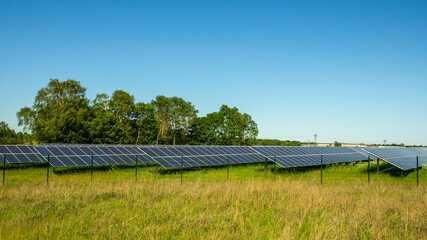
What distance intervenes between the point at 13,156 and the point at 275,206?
24.7 metres

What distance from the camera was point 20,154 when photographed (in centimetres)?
2853

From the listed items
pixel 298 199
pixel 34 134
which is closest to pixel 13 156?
pixel 298 199

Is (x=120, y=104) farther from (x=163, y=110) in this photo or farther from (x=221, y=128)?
(x=221, y=128)

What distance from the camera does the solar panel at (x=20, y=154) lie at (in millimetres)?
26836

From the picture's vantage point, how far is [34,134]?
56875 mm

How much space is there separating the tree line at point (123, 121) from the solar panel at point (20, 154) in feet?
81.2

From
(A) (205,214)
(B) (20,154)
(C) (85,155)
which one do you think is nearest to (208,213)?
(A) (205,214)

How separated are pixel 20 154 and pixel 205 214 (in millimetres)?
24883

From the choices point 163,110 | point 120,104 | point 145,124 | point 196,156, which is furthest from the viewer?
point 163,110

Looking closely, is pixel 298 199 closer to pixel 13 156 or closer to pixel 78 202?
pixel 78 202

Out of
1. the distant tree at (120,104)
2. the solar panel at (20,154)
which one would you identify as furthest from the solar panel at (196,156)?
the distant tree at (120,104)

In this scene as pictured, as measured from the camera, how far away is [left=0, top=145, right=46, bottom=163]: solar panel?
2684 centimetres

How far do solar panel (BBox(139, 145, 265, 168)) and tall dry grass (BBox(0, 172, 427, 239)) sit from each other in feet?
31.1

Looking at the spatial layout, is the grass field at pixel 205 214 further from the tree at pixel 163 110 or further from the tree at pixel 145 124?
the tree at pixel 163 110
